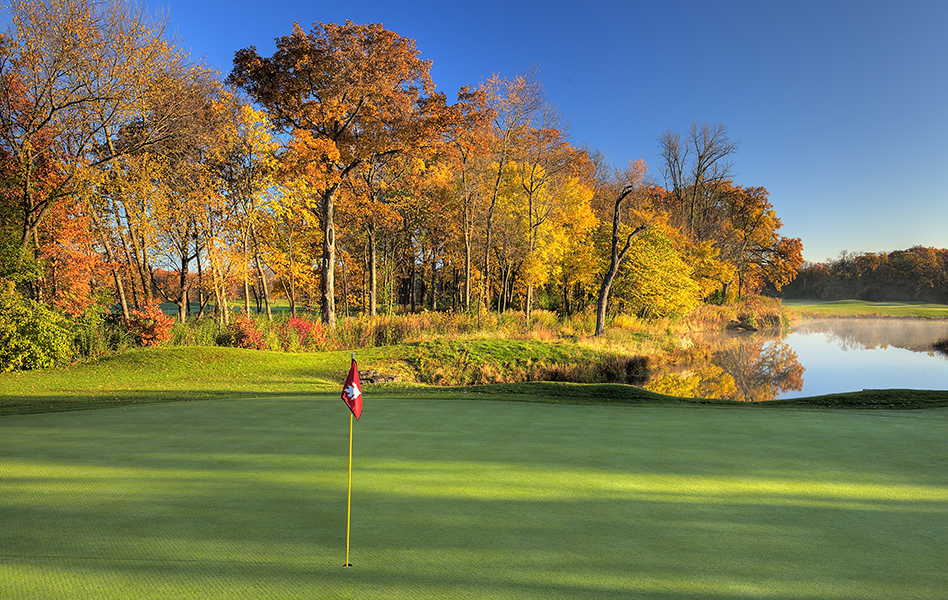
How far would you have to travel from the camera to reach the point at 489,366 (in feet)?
53.2

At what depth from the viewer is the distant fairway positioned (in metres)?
2.29

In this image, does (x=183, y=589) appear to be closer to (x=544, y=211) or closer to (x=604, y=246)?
(x=544, y=211)

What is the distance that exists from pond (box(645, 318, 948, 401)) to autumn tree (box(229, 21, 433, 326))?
13.4 metres

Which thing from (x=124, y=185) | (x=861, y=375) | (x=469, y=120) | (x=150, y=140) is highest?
(x=469, y=120)

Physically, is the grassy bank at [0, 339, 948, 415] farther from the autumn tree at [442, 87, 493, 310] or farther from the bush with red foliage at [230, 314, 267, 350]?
the autumn tree at [442, 87, 493, 310]

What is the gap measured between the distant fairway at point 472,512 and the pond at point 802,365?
412 inches

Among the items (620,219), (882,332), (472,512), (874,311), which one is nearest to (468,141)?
(620,219)

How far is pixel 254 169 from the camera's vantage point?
63.0ft

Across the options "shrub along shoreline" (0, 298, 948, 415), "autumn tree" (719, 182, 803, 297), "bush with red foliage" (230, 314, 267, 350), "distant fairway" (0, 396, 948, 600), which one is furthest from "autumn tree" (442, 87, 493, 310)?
"autumn tree" (719, 182, 803, 297)

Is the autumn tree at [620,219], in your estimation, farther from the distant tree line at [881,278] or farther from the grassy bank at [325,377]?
the distant tree line at [881,278]

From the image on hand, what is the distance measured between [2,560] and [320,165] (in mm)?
17661

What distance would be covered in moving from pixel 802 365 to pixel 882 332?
22156mm

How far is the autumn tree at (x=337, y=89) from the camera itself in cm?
1767

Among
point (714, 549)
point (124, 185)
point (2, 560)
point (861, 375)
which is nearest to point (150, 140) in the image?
point (124, 185)
